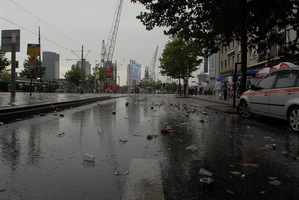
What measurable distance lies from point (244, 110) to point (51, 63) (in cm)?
9999

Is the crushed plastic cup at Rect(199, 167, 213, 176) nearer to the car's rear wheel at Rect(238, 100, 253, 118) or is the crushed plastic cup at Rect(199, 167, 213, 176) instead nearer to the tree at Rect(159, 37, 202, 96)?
the car's rear wheel at Rect(238, 100, 253, 118)

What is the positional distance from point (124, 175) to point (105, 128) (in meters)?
4.55

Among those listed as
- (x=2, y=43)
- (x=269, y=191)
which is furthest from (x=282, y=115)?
(x=2, y=43)

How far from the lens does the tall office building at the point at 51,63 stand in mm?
96125

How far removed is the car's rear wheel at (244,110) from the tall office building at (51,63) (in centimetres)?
8816

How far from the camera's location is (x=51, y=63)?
10438cm

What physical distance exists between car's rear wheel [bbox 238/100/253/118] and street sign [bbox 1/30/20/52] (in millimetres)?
19960

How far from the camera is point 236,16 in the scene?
15078mm

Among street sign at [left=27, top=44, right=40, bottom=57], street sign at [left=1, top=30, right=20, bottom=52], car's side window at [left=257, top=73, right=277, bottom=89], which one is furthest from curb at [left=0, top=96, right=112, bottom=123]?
street sign at [left=27, top=44, right=40, bottom=57]

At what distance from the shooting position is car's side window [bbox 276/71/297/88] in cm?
904

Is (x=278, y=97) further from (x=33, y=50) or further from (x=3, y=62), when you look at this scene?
(x=3, y=62)

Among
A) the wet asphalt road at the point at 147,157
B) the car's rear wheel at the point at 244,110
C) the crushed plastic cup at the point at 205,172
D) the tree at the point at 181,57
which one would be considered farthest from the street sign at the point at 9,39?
the tree at the point at 181,57

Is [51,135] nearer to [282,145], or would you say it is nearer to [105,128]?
[105,128]

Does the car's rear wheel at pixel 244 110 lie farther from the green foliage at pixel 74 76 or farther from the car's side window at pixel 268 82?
the green foliage at pixel 74 76
